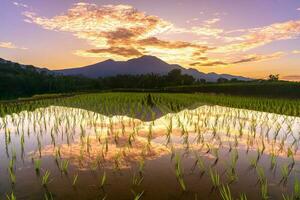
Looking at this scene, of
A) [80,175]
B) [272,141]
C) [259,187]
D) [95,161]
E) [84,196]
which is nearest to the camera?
[84,196]

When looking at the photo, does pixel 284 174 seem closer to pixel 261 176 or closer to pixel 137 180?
pixel 261 176

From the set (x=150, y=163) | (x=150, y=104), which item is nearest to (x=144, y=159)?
(x=150, y=163)

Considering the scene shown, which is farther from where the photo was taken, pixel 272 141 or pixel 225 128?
pixel 225 128

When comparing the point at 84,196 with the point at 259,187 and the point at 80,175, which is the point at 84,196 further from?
the point at 259,187

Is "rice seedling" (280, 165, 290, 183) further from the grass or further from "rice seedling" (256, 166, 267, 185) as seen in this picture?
the grass

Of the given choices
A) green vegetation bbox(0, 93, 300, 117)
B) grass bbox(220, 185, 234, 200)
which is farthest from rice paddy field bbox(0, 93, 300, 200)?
green vegetation bbox(0, 93, 300, 117)

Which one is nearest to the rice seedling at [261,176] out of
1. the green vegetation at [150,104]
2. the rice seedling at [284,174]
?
the rice seedling at [284,174]

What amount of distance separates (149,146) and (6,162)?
3.13m

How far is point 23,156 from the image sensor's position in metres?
6.91

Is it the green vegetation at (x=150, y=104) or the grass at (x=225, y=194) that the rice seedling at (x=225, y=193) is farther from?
the green vegetation at (x=150, y=104)

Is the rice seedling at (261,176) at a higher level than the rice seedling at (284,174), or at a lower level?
higher

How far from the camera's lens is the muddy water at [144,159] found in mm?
4863

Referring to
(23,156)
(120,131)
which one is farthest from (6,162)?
(120,131)

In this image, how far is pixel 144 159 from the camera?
6.54m
